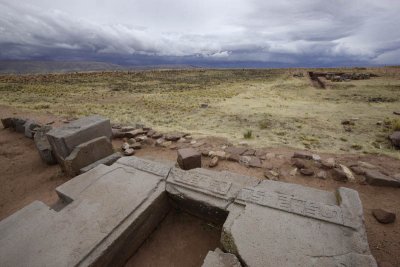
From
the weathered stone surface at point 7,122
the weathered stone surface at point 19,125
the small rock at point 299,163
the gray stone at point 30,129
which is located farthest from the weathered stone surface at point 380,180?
the weathered stone surface at point 7,122

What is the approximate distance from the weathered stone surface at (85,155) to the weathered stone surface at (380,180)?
5.30m

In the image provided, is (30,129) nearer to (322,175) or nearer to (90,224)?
(90,224)

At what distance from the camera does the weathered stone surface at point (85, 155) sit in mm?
4531

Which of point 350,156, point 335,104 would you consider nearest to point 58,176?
point 350,156

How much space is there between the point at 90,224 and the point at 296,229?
2.53m

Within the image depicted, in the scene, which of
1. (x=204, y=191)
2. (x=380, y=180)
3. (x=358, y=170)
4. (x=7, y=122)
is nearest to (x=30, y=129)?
(x=7, y=122)

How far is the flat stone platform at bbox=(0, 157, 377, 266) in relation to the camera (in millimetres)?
2430

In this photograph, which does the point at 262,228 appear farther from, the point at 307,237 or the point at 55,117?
the point at 55,117

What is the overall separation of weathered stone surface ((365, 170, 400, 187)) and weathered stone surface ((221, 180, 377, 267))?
1548mm

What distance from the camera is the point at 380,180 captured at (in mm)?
4125

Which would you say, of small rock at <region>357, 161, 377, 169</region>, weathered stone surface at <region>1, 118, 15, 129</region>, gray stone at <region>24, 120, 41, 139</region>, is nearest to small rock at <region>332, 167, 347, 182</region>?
small rock at <region>357, 161, 377, 169</region>

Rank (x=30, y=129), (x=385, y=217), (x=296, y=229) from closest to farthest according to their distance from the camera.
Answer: (x=296, y=229)
(x=385, y=217)
(x=30, y=129)

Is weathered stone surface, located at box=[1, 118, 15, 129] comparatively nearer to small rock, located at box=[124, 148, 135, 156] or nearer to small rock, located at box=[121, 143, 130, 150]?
small rock, located at box=[121, 143, 130, 150]

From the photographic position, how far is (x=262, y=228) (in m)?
2.69
